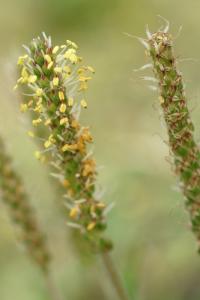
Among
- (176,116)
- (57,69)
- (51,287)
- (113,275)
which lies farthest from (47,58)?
(51,287)

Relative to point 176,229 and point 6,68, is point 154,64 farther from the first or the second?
point 176,229

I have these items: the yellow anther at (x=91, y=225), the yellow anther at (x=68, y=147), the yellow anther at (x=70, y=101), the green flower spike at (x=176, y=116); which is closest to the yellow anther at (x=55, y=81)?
the yellow anther at (x=70, y=101)

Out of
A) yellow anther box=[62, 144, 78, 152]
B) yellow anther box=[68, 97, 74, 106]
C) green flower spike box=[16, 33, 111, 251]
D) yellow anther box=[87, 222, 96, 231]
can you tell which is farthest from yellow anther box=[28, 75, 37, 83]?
yellow anther box=[87, 222, 96, 231]

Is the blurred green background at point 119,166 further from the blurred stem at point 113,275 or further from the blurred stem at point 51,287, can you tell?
the blurred stem at point 51,287

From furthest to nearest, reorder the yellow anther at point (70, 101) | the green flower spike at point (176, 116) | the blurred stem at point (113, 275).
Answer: the blurred stem at point (113, 275) → the yellow anther at point (70, 101) → the green flower spike at point (176, 116)

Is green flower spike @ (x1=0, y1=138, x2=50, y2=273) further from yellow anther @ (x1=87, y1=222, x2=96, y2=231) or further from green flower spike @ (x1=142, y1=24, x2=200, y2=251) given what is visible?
green flower spike @ (x1=142, y1=24, x2=200, y2=251)

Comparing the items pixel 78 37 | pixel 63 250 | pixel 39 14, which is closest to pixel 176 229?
pixel 63 250

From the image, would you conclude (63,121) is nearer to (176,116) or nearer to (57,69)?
(57,69)
